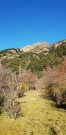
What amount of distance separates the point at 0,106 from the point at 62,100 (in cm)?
1254

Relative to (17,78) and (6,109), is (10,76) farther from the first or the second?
(6,109)

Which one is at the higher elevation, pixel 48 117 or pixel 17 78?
pixel 17 78

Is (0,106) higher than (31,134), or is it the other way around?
(0,106)

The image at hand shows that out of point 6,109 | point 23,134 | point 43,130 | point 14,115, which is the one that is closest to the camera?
point 23,134

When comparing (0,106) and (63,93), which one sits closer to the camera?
(0,106)

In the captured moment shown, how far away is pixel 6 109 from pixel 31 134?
7746 millimetres

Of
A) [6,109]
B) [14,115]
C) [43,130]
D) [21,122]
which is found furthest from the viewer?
[6,109]

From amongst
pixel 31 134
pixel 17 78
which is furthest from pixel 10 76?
pixel 31 134

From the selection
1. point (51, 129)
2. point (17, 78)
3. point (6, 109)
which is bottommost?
point (51, 129)

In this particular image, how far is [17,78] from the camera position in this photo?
2589 centimetres

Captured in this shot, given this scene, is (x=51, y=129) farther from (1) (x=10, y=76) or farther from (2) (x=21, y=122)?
(1) (x=10, y=76)

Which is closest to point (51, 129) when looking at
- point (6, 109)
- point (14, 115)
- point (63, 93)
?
point (14, 115)

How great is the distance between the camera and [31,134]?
19.7m

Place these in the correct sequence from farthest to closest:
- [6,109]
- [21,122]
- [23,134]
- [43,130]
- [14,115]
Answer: [6,109], [14,115], [21,122], [43,130], [23,134]
